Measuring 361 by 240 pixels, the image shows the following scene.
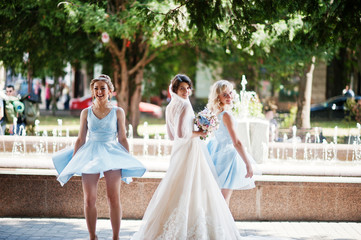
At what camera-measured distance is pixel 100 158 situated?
599cm

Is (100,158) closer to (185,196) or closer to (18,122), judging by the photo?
(185,196)

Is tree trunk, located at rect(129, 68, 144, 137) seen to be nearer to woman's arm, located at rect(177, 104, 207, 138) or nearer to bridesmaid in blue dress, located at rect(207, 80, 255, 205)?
bridesmaid in blue dress, located at rect(207, 80, 255, 205)

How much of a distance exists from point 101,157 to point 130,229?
5.58ft

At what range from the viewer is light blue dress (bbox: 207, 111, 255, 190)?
636 cm

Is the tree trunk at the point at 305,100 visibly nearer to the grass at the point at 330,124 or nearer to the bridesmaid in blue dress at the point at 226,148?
the grass at the point at 330,124

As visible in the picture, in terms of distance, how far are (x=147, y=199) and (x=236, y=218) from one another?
1.31m

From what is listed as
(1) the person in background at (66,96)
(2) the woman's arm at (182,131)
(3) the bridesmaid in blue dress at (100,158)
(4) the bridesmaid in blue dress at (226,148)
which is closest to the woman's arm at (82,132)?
(3) the bridesmaid in blue dress at (100,158)

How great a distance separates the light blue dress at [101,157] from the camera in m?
5.93

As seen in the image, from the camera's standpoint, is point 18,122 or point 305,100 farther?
point 305,100

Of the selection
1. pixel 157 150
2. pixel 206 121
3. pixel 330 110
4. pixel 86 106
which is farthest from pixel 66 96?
pixel 206 121

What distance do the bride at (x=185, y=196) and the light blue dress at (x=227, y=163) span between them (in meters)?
0.32

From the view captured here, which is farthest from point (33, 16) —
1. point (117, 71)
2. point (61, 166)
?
point (61, 166)

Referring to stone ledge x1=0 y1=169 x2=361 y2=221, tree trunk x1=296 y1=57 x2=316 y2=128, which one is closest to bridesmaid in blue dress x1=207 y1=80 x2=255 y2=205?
stone ledge x1=0 y1=169 x2=361 y2=221

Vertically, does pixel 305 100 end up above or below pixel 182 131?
above
